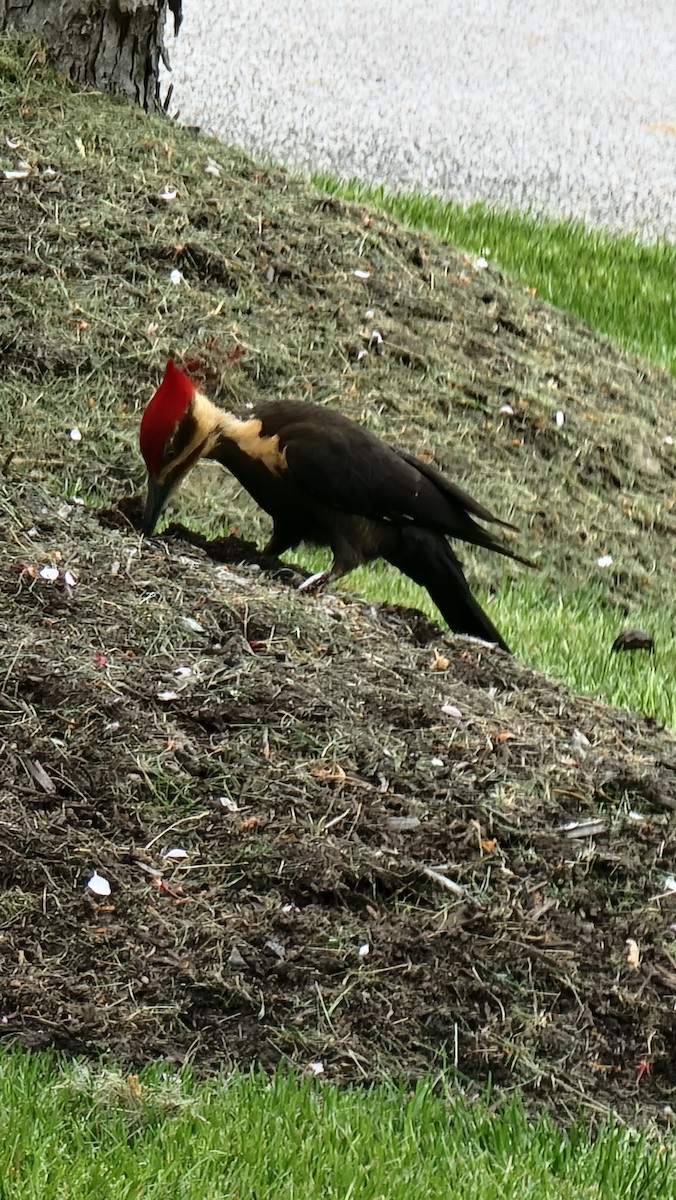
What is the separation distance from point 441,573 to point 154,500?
3.37ft

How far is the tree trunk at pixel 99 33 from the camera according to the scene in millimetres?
7102

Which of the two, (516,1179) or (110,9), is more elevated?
(110,9)

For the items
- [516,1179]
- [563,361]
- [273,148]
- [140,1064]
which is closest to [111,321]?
[563,361]

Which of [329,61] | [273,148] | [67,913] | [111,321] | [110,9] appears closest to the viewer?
[67,913]

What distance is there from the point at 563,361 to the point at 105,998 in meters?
5.38

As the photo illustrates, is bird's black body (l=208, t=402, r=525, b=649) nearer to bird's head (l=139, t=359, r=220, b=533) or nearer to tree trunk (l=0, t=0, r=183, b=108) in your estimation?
bird's head (l=139, t=359, r=220, b=533)

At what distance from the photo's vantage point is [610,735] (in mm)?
4418

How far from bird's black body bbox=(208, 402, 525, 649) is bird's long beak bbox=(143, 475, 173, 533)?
0.26 metres

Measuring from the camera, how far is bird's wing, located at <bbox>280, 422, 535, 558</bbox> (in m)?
5.05

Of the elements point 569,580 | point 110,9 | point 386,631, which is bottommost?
point 569,580

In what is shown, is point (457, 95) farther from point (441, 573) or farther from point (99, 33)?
point (441, 573)

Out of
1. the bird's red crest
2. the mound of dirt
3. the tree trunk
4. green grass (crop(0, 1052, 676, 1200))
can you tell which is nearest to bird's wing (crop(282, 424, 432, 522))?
the bird's red crest

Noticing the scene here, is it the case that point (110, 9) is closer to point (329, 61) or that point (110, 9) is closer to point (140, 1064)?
point (140, 1064)

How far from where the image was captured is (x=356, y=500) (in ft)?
16.8
